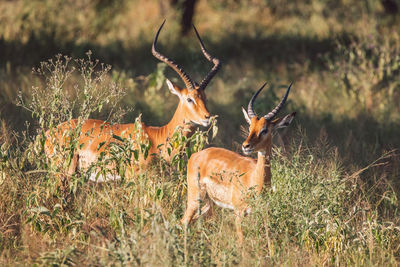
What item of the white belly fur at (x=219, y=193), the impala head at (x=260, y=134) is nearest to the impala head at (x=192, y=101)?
the white belly fur at (x=219, y=193)

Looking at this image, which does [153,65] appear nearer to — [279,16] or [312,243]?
[279,16]

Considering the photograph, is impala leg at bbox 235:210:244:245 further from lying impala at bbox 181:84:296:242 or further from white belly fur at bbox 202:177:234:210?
white belly fur at bbox 202:177:234:210

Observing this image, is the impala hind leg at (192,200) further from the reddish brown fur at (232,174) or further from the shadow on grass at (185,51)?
the shadow on grass at (185,51)

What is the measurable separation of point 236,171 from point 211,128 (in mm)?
4071

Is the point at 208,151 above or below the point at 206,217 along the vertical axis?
above

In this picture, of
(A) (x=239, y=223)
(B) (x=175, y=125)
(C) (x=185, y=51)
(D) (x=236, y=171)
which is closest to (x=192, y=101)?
(B) (x=175, y=125)

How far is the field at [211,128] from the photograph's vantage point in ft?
13.5

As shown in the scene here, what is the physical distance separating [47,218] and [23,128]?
9.50ft

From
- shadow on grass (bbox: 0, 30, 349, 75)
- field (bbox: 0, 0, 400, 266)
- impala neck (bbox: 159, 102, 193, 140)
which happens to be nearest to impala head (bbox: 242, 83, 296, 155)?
field (bbox: 0, 0, 400, 266)

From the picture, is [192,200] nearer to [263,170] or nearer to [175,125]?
[263,170]

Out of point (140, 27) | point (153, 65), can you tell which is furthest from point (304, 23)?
point (153, 65)

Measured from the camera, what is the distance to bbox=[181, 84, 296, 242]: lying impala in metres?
4.59

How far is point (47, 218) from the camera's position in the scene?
15.0ft

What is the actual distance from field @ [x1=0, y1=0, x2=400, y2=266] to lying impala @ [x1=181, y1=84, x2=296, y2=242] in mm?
113
